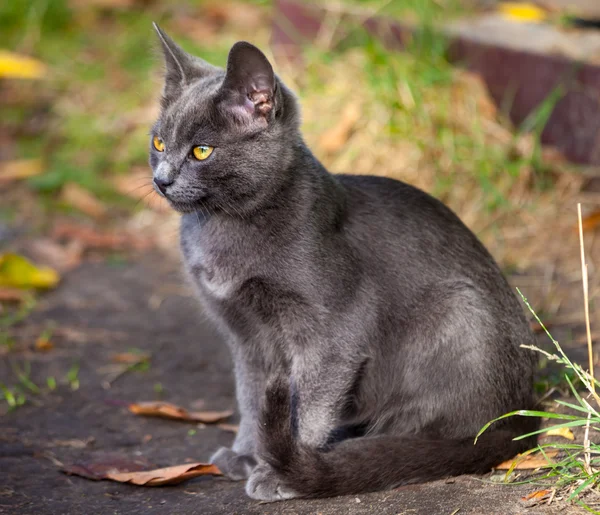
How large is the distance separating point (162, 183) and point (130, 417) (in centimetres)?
102

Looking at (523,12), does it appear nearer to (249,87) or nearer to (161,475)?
(249,87)

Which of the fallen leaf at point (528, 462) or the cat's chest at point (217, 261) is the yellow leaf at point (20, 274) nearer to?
the cat's chest at point (217, 261)

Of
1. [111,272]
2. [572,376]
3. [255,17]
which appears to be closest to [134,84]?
[255,17]

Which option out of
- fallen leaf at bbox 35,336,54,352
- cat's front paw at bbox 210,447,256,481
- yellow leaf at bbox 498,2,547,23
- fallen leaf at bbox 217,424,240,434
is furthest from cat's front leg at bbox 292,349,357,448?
yellow leaf at bbox 498,2,547,23

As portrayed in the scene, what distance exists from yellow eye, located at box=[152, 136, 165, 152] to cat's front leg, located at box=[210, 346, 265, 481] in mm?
658

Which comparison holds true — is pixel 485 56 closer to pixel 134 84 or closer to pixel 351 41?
pixel 351 41

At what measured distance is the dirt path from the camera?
7.31 ft

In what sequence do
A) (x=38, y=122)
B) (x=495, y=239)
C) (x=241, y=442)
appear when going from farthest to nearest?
1. (x=38, y=122)
2. (x=495, y=239)
3. (x=241, y=442)

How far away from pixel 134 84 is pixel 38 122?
0.77 m

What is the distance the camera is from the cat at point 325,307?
231 cm

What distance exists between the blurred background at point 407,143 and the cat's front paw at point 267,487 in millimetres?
1161

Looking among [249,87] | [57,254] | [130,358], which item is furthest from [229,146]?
[57,254]

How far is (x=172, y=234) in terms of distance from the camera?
481 centimetres

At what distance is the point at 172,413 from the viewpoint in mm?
2904
